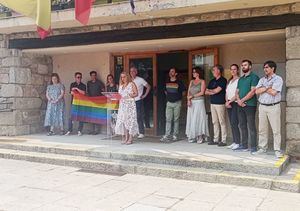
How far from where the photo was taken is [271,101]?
676 cm

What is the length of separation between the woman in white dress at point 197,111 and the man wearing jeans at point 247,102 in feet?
3.74

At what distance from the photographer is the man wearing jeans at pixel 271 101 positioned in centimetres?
673

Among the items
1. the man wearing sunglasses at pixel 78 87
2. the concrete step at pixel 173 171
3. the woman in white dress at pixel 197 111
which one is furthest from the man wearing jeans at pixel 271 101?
the man wearing sunglasses at pixel 78 87

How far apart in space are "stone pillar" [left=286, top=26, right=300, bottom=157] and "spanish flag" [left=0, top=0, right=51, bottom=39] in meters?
4.77

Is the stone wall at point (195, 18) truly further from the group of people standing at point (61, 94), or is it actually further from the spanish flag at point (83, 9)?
the group of people standing at point (61, 94)

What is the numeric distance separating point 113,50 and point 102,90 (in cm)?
114

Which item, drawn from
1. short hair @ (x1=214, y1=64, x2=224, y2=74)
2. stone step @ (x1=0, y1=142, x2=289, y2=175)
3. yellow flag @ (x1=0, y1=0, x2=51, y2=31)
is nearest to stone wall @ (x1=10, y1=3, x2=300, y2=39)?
short hair @ (x1=214, y1=64, x2=224, y2=74)

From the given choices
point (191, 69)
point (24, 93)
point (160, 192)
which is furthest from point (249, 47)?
point (24, 93)

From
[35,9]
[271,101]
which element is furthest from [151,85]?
[271,101]

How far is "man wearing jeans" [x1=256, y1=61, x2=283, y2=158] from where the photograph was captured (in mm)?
6727

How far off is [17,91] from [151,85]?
12.0ft

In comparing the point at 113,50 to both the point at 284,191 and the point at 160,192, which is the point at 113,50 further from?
the point at 284,191

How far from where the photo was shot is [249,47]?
8.56 meters

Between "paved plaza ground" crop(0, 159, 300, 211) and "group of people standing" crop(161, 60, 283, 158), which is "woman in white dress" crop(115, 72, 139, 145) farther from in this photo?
"paved plaza ground" crop(0, 159, 300, 211)
